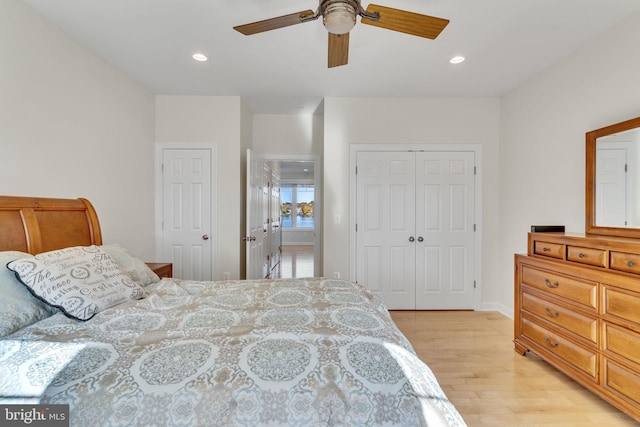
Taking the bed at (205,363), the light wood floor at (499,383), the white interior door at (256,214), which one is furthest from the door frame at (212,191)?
the light wood floor at (499,383)

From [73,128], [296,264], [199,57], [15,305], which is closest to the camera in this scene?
[15,305]

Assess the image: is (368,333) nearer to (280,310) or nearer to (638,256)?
(280,310)

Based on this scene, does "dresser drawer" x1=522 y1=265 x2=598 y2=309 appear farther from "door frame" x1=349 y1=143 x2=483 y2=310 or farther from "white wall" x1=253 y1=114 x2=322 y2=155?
"white wall" x1=253 y1=114 x2=322 y2=155

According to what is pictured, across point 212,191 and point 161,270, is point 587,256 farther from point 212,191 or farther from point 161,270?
point 212,191

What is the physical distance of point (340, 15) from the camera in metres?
1.40

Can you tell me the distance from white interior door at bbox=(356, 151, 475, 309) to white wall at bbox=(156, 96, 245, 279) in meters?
1.52

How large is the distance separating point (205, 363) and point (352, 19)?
64.5 inches

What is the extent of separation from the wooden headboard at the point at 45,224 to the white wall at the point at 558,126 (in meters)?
4.07

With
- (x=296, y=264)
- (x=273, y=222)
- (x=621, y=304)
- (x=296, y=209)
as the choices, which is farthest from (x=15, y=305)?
(x=296, y=209)

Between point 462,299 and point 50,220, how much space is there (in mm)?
4117

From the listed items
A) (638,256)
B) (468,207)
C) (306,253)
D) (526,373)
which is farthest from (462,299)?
(306,253)

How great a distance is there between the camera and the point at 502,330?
3027mm

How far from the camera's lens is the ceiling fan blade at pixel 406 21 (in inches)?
58.6

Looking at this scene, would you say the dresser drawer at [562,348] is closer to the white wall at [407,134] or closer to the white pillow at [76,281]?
the white wall at [407,134]
